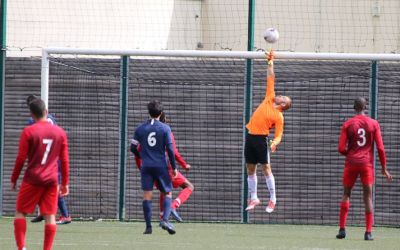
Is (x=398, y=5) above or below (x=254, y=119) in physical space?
above

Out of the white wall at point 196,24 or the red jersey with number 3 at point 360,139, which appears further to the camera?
the white wall at point 196,24

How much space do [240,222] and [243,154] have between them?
3.74 ft

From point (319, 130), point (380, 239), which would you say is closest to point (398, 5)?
point (319, 130)

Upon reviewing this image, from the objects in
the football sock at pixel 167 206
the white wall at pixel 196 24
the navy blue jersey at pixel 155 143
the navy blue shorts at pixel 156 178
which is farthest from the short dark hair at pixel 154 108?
the white wall at pixel 196 24

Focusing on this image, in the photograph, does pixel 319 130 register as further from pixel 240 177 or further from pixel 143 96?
pixel 143 96

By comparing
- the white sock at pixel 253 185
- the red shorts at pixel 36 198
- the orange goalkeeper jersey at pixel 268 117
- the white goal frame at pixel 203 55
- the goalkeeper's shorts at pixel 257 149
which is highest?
the white goal frame at pixel 203 55

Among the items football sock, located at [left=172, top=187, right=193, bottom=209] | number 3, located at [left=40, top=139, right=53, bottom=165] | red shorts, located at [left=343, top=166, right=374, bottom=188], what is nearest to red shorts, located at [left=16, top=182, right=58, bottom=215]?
number 3, located at [left=40, top=139, right=53, bottom=165]

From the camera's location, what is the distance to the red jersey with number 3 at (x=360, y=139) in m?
14.6

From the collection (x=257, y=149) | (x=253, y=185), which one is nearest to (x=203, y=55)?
(x=257, y=149)

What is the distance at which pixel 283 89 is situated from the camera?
60.4 feet

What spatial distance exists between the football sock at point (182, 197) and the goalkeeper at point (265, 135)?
38.9 inches

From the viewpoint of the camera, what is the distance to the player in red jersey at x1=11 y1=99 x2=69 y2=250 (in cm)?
1141

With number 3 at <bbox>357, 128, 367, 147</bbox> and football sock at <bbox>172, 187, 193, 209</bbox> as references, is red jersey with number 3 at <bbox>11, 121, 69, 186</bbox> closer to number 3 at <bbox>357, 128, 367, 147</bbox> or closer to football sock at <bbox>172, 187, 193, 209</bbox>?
number 3 at <bbox>357, 128, 367, 147</bbox>

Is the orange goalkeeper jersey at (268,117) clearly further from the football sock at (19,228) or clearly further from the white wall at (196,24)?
the football sock at (19,228)
